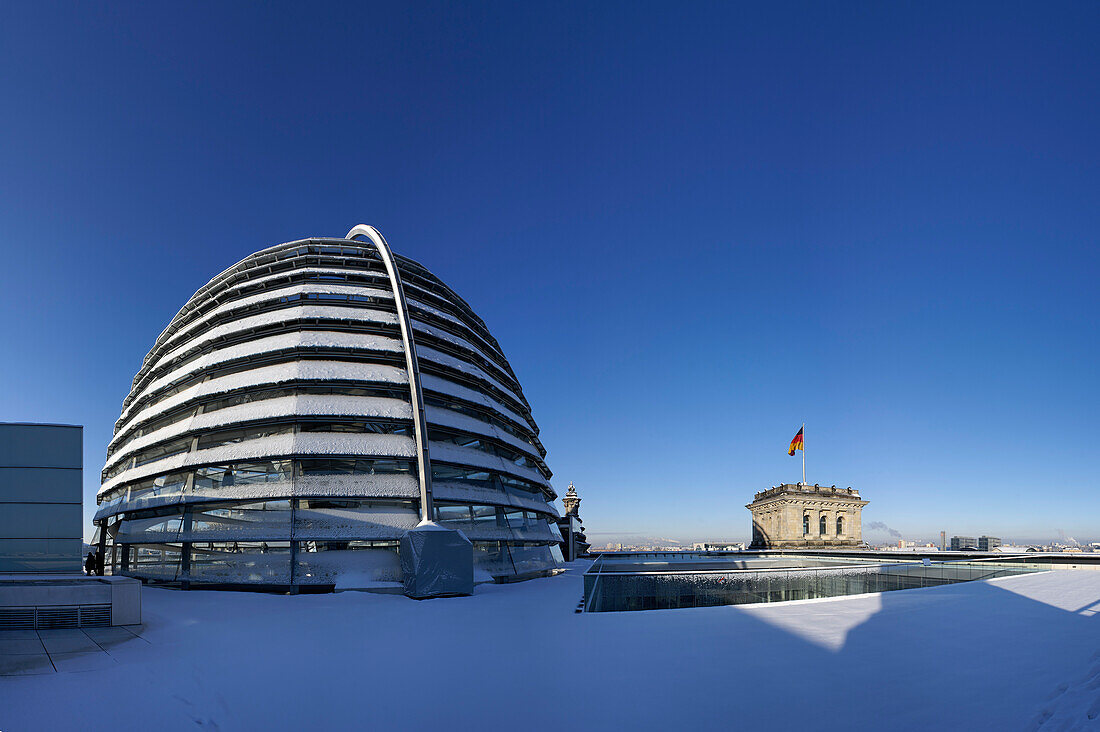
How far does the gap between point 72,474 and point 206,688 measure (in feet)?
33.3

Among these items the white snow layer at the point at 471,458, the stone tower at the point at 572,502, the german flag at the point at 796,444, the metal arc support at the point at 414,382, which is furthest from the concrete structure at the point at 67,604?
the german flag at the point at 796,444

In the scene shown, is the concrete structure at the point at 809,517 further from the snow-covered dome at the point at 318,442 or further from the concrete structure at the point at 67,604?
the concrete structure at the point at 67,604

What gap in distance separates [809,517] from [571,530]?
27.2 m

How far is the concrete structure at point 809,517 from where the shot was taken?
50094 millimetres

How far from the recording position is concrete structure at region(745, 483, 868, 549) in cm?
5009

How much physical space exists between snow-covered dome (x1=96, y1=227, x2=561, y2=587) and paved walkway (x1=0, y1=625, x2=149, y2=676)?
7.09 m

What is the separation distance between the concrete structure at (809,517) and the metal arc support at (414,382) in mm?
42077

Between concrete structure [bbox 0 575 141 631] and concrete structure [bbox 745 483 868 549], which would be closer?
concrete structure [bbox 0 575 141 631]

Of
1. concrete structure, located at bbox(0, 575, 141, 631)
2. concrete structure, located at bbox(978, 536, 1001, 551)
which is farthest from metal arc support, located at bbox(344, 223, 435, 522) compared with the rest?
concrete structure, located at bbox(978, 536, 1001, 551)

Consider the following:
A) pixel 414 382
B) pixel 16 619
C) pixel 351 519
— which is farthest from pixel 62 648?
pixel 414 382

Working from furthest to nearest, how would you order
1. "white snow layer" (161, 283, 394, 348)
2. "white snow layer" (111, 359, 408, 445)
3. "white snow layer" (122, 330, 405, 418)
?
"white snow layer" (161, 283, 394, 348), "white snow layer" (122, 330, 405, 418), "white snow layer" (111, 359, 408, 445)

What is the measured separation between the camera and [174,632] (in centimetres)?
1038

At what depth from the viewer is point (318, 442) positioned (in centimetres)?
1894

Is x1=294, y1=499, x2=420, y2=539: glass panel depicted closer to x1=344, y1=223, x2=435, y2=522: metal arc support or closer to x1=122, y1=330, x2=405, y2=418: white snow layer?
x1=344, y1=223, x2=435, y2=522: metal arc support
